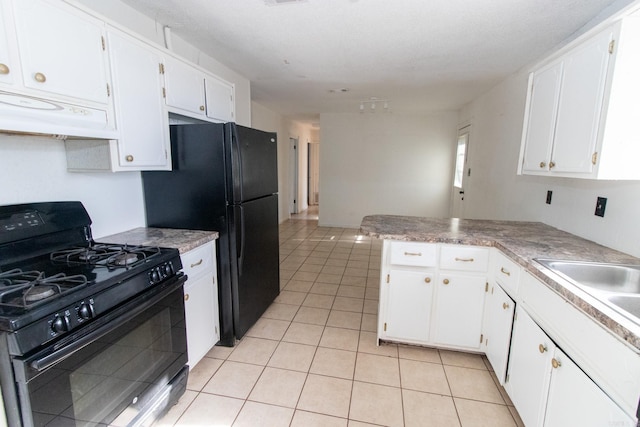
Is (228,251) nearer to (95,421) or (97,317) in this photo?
(97,317)

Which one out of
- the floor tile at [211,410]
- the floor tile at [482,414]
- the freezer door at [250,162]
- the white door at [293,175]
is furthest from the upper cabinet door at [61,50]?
the white door at [293,175]

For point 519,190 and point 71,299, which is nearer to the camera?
point 71,299

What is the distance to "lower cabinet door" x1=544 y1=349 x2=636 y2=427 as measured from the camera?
0.93 metres

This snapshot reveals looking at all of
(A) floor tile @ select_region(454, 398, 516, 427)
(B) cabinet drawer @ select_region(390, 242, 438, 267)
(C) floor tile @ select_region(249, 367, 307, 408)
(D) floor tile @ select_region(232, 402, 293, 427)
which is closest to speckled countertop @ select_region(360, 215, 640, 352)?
(B) cabinet drawer @ select_region(390, 242, 438, 267)

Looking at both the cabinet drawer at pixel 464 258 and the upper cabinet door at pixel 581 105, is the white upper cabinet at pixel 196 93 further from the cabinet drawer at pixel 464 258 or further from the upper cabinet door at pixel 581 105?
the upper cabinet door at pixel 581 105

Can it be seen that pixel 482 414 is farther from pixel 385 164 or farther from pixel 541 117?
pixel 385 164

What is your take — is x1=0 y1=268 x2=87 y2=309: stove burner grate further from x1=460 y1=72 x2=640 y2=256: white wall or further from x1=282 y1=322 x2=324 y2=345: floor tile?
x1=460 y1=72 x2=640 y2=256: white wall

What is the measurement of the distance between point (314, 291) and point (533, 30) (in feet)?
10.1

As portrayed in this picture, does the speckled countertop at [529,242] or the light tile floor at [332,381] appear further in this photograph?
the light tile floor at [332,381]

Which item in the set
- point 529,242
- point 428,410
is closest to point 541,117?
point 529,242

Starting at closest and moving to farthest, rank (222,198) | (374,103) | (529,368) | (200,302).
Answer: (529,368) < (200,302) < (222,198) < (374,103)

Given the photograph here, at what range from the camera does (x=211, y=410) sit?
A: 65.7 inches

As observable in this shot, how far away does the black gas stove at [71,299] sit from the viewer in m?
0.94

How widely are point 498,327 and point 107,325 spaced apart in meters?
2.10
